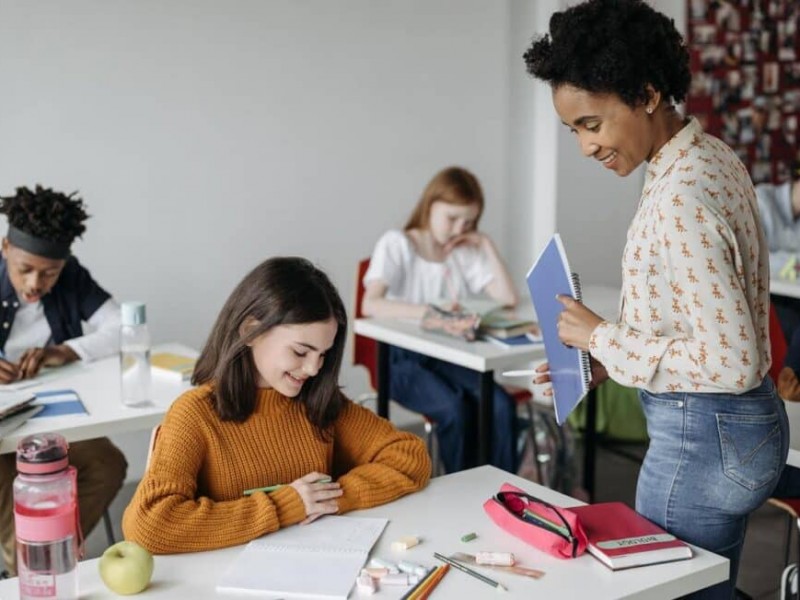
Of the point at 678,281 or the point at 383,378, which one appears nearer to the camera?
the point at 678,281

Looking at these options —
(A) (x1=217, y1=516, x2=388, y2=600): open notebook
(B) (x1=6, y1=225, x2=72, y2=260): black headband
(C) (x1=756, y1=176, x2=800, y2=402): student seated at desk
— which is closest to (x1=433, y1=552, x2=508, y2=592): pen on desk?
(A) (x1=217, y1=516, x2=388, y2=600): open notebook

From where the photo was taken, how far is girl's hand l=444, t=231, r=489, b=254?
374 cm

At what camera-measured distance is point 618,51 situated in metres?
1.57

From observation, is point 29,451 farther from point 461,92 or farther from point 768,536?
point 461,92

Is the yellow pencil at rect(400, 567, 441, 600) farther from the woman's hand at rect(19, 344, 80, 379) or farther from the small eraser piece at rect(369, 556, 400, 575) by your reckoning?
the woman's hand at rect(19, 344, 80, 379)

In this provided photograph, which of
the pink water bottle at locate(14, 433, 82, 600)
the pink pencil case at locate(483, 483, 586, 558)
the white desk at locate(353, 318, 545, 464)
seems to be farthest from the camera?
the white desk at locate(353, 318, 545, 464)

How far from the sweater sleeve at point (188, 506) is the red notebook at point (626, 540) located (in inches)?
18.8

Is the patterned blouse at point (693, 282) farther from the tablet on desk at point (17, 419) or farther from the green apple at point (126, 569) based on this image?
the tablet on desk at point (17, 419)

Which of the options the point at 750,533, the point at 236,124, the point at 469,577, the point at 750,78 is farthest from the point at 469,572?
the point at 750,78

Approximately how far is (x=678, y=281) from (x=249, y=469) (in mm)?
809

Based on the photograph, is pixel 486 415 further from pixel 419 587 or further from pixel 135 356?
pixel 419 587

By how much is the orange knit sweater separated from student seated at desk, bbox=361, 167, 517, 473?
1.42 metres

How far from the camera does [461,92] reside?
15.3 ft

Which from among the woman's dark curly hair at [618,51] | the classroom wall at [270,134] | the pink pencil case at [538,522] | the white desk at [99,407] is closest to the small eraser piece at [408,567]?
the pink pencil case at [538,522]
